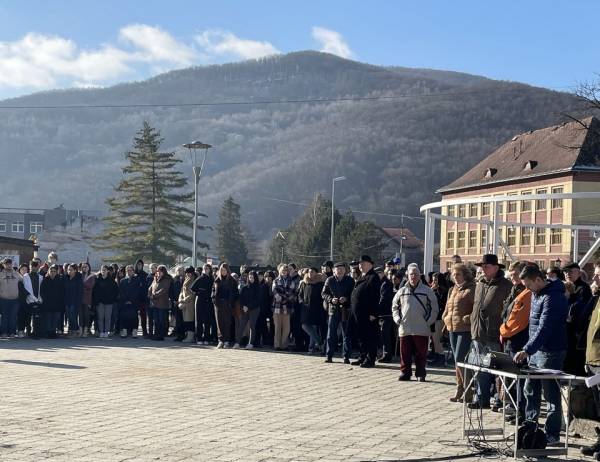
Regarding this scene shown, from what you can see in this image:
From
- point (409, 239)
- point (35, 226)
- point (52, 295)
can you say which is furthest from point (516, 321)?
point (35, 226)

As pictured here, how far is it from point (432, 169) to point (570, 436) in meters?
116

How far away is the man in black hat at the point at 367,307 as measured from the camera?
17.0 metres

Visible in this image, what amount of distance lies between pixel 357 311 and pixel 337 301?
86 cm

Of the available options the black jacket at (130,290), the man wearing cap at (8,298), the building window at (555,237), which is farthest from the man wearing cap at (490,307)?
the building window at (555,237)

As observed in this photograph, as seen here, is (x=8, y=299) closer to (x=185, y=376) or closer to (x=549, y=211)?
(x=185, y=376)

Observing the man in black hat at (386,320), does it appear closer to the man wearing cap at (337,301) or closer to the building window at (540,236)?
the man wearing cap at (337,301)

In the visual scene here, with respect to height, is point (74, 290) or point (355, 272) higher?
point (355, 272)

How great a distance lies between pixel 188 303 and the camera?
23.0 m

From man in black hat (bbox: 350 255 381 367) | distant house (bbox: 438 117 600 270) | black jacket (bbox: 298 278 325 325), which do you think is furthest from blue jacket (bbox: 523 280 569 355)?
distant house (bbox: 438 117 600 270)

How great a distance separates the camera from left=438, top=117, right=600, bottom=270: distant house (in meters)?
61.8

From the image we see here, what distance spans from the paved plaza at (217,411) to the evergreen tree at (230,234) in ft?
331

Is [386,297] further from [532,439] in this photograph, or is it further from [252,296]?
[532,439]

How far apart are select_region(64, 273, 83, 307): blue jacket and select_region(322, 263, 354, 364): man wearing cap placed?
331 inches

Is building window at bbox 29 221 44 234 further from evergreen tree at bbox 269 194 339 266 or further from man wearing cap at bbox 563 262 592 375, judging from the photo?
man wearing cap at bbox 563 262 592 375
